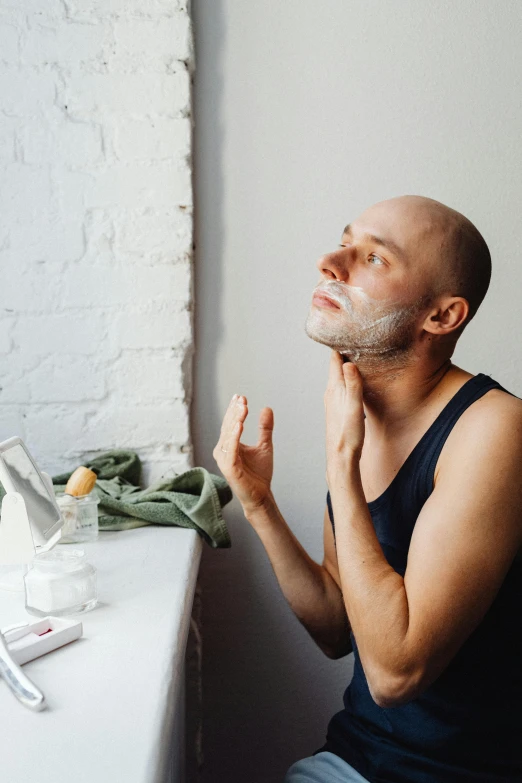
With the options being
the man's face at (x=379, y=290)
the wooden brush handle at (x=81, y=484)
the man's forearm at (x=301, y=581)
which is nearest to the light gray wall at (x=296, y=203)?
the wooden brush handle at (x=81, y=484)

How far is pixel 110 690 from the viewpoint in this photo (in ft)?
2.53

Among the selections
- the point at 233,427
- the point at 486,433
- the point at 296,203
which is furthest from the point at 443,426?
the point at 296,203

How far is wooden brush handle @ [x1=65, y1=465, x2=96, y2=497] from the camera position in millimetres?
1435

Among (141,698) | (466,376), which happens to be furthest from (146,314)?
(141,698)

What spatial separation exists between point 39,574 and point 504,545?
628 mm

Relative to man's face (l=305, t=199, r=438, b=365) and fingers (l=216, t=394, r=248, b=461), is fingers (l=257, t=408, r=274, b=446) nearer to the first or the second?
fingers (l=216, t=394, r=248, b=461)

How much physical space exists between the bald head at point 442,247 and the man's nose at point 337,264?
9cm

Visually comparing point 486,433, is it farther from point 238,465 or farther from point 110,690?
point 110,690

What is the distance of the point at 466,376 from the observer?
1181 millimetres

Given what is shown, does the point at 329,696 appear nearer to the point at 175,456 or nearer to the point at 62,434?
the point at 175,456

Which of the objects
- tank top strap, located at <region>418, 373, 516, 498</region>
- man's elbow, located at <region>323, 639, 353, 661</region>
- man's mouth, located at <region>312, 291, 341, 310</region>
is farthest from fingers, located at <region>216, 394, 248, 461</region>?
man's elbow, located at <region>323, 639, 353, 661</region>

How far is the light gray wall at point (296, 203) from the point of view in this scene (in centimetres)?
176

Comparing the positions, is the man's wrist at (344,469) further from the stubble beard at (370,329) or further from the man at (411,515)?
the stubble beard at (370,329)

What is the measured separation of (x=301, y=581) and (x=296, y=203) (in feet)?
3.12
